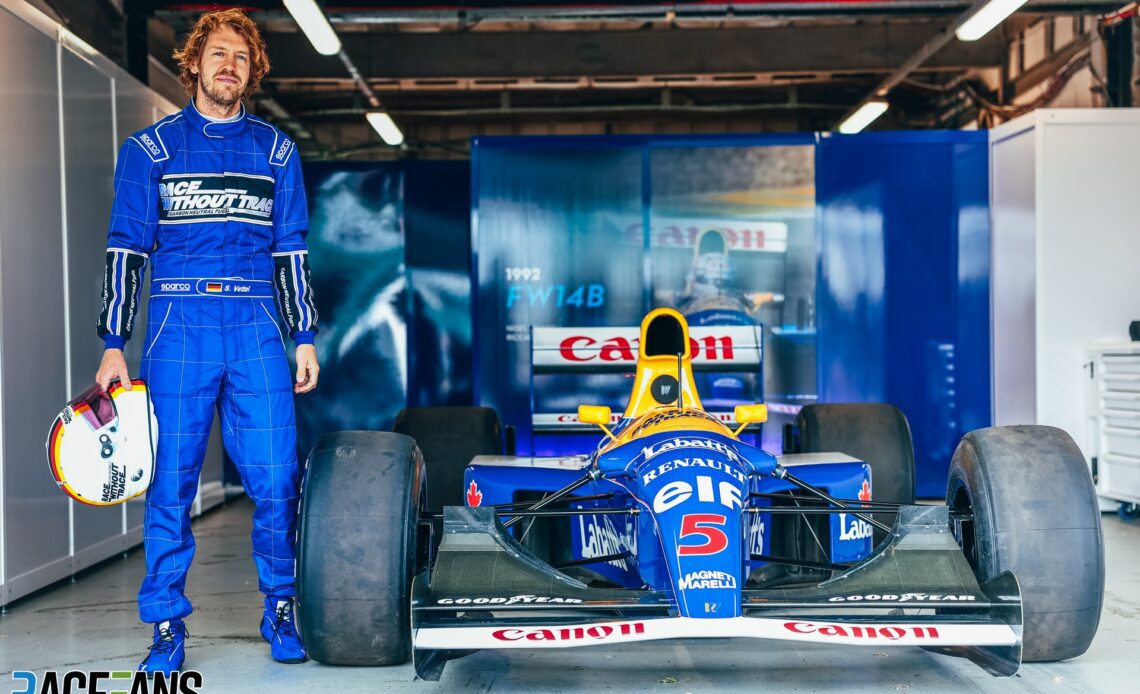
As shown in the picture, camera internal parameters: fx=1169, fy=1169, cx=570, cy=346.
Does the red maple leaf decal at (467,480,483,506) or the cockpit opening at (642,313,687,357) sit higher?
the cockpit opening at (642,313,687,357)

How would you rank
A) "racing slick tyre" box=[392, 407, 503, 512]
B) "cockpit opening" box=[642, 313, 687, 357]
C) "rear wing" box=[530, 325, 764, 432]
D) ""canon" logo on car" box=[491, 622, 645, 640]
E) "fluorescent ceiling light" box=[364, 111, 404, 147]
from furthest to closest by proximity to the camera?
"fluorescent ceiling light" box=[364, 111, 404, 147] → "rear wing" box=[530, 325, 764, 432] → "racing slick tyre" box=[392, 407, 503, 512] → "cockpit opening" box=[642, 313, 687, 357] → ""canon" logo on car" box=[491, 622, 645, 640]

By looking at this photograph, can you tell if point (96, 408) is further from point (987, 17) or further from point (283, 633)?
point (987, 17)

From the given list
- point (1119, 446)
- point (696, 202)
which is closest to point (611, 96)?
point (696, 202)

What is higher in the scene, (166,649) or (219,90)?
(219,90)

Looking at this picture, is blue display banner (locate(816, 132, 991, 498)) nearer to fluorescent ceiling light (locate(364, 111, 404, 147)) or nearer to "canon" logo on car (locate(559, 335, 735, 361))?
"canon" logo on car (locate(559, 335, 735, 361))

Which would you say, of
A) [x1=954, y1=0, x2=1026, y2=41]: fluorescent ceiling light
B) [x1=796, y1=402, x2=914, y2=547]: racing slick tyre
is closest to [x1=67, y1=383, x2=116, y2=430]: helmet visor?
[x1=796, y1=402, x2=914, y2=547]: racing slick tyre

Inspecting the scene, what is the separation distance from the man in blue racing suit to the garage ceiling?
452 centimetres

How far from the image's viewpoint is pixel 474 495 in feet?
15.1

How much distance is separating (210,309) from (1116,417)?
20.9ft

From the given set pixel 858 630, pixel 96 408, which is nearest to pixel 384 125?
pixel 96 408

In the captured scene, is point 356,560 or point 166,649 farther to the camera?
point 166,649

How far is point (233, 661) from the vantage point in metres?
4.20

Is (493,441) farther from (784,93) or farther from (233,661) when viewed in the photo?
(784,93)

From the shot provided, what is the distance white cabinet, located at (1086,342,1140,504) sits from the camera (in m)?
7.68
